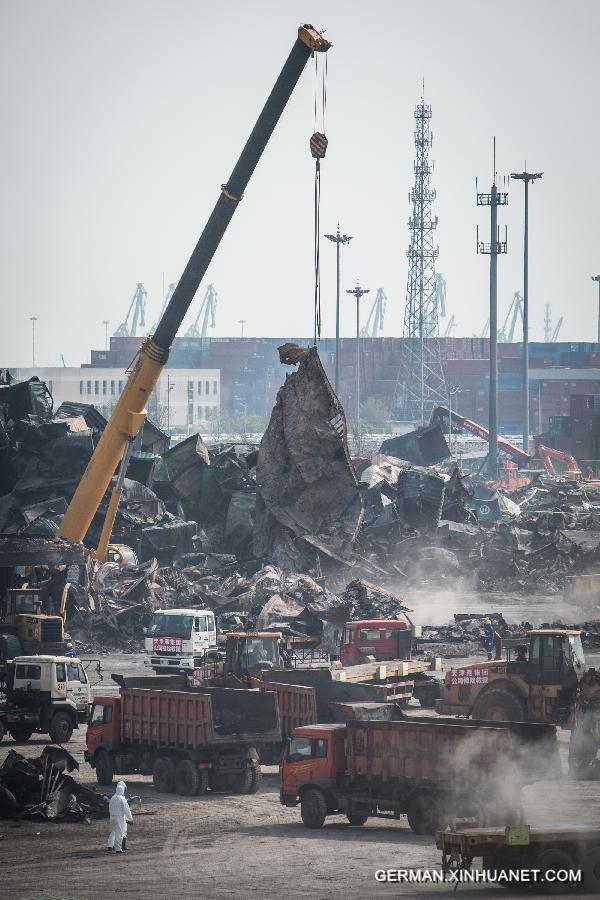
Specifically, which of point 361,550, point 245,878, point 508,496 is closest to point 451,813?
point 245,878

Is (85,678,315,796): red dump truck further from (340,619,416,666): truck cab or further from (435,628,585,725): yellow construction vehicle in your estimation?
(340,619,416,666): truck cab

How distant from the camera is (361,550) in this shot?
4934 centimetres

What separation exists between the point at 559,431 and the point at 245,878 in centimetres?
10047

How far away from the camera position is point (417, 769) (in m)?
19.2

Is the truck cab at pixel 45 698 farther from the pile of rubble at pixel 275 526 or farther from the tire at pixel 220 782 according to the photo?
the pile of rubble at pixel 275 526

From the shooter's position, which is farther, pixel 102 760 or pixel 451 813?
pixel 102 760

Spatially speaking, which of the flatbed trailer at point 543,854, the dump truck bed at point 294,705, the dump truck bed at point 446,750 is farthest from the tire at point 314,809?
the flatbed trailer at point 543,854

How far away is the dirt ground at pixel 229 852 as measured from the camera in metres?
16.1

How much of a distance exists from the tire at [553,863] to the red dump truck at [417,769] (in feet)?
11.1

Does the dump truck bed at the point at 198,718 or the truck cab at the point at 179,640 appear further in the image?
the truck cab at the point at 179,640

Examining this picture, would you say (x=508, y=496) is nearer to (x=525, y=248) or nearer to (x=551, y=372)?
(x=525, y=248)

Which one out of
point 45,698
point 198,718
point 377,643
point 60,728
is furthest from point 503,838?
point 377,643

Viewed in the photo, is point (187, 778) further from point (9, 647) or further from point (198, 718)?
point (9, 647)

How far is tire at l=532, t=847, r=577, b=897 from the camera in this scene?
1495 cm
